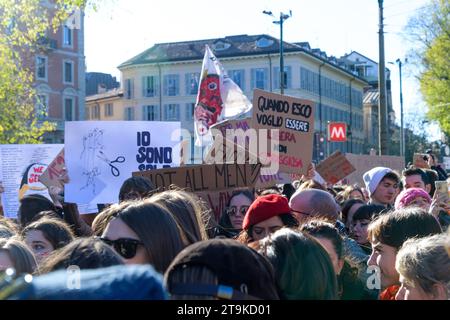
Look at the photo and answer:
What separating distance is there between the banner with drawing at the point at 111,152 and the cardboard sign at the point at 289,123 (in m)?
1.17

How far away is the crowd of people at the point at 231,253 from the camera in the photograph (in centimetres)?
170

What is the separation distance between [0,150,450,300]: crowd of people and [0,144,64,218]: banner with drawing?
2.50 metres

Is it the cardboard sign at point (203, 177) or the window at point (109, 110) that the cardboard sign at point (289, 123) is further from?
the window at point (109, 110)

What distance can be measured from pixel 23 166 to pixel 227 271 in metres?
6.77

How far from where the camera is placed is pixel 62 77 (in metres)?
54.8

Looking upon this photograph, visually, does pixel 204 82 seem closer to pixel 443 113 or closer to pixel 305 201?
pixel 305 201

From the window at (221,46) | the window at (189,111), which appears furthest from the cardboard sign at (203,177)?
the window at (221,46)

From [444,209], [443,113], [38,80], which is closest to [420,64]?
[443,113]

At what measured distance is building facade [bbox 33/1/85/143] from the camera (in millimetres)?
53500

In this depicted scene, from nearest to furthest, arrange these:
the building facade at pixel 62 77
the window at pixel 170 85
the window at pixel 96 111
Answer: the building facade at pixel 62 77, the window at pixel 170 85, the window at pixel 96 111

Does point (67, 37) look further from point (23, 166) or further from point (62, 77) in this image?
point (23, 166)

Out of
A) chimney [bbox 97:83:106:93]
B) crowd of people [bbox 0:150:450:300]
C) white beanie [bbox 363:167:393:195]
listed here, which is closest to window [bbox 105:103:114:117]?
chimney [bbox 97:83:106:93]

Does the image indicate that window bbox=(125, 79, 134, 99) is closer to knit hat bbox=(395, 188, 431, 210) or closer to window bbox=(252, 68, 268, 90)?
window bbox=(252, 68, 268, 90)
